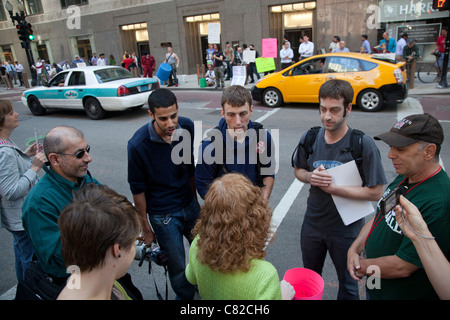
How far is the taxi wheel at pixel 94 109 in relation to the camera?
10867 mm

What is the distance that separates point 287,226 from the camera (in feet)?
14.1

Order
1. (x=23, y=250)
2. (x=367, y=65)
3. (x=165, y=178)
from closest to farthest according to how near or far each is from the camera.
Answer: (x=165, y=178), (x=23, y=250), (x=367, y=65)

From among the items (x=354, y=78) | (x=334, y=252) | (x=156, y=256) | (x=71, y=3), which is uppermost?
(x=71, y=3)

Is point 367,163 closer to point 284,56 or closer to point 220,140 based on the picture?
point 220,140

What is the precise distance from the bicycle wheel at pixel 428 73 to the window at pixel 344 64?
6610mm

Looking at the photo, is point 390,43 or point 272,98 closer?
point 272,98

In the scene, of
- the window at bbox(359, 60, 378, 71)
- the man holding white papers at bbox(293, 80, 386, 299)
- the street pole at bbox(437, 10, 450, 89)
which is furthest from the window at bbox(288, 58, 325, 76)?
the man holding white papers at bbox(293, 80, 386, 299)

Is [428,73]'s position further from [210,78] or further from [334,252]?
[334,252]

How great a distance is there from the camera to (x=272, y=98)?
1127 centimetres

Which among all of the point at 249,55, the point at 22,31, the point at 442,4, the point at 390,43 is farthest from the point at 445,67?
the point at 22,31

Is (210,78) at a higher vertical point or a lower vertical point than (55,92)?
lower

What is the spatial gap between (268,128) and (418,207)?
23.2ft

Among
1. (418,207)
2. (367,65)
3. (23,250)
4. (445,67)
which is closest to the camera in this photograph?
(418,207)

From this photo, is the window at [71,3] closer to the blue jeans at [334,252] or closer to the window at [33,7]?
the window at [33,7]
